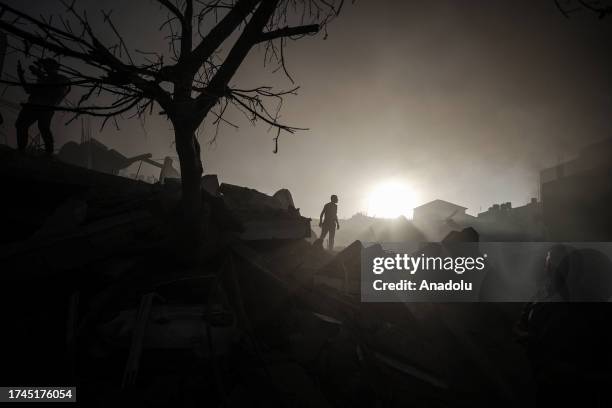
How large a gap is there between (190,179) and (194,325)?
138 cm

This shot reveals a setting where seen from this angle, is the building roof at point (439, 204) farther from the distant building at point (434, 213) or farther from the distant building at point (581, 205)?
the distant building at point (581, 205)

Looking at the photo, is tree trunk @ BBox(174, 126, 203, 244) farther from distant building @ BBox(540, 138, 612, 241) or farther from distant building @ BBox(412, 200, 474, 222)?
distant building @ BBox(412, 200, 474, 222)

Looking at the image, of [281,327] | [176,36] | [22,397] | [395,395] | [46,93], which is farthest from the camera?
[46,93]

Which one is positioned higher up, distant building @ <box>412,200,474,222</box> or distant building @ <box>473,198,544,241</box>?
distant building @ <box>412,200,474,222</box>

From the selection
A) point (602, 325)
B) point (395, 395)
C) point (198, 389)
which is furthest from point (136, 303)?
point (602, 325)

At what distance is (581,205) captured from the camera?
41.4 ft

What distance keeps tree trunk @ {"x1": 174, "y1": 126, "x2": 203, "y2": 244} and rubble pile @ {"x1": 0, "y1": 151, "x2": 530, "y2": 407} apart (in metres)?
0.52

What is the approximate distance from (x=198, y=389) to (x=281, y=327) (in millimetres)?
1106

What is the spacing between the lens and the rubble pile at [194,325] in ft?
7.23

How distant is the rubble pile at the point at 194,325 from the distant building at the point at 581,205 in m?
12.8

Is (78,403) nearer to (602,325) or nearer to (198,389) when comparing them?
(198,389)

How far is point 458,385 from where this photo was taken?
2.48m

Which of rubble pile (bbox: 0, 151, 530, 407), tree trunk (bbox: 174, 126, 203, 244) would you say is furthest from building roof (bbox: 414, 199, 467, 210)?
tree trunk (bbox: 174, 126, 203, 244)

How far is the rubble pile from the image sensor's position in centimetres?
220
